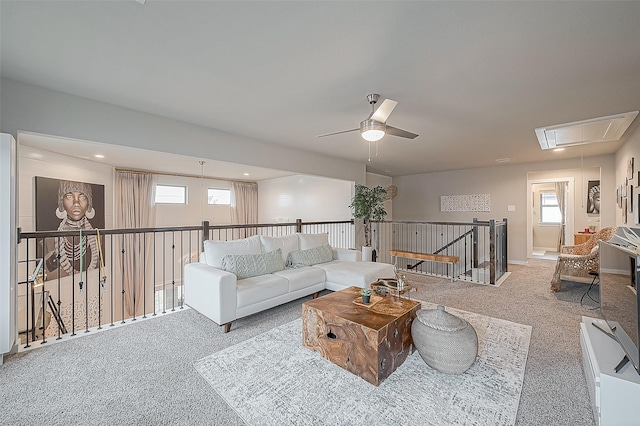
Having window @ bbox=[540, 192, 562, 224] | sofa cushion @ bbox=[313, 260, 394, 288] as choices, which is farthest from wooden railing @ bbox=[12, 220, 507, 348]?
window @ bbox=[540, 192, 562, 224]

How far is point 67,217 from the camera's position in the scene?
466cm

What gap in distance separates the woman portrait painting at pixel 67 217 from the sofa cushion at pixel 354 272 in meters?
3.58

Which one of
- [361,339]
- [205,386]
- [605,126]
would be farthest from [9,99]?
[605,126]

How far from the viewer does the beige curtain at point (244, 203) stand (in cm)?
812

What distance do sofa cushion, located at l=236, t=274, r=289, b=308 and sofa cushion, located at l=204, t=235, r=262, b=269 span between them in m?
0.39

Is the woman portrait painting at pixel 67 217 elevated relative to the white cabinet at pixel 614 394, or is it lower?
elevated

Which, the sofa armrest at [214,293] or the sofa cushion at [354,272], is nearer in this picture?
the sofa armrest at [214,293]

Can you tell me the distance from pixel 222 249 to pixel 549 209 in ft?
30.5

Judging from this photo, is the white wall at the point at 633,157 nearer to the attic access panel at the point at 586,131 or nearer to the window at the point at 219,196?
the attic access panel at the point at 586,131

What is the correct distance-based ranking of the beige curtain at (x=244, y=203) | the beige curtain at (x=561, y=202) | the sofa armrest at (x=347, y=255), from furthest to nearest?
1. the beige curtain at (x=244, y=203)
2. the beige curtain at (x=561, y=202)
3. the sofa armrest at (x=347, y=255)

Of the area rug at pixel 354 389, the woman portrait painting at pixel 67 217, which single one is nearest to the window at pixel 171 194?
the woman portrait painting at pixel 67 217

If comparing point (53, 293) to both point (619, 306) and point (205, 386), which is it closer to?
point (205, 386)

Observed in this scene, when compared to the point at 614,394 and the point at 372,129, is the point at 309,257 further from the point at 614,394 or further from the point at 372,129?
the point at 614,394

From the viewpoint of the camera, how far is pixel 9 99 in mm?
2359
